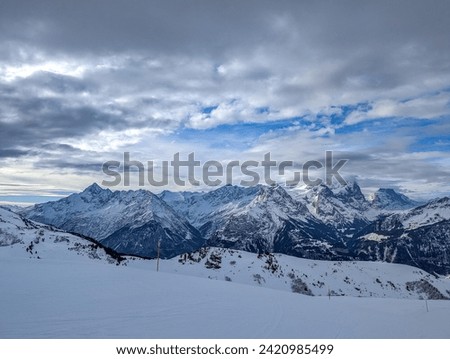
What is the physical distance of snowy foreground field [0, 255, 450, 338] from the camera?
1496 cm

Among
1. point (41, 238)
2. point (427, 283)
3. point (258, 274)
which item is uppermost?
point (41, 238)

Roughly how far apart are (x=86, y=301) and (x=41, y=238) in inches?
4559

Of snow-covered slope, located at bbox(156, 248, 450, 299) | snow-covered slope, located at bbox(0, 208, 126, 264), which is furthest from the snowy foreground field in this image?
snow-covered slope, located at bbox(156, 248, 450, 299)

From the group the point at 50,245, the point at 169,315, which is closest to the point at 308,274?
the point at 50,245

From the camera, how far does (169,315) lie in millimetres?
17875

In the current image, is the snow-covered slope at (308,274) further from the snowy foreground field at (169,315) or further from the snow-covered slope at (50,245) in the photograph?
the snowy foreground field at (169,315)

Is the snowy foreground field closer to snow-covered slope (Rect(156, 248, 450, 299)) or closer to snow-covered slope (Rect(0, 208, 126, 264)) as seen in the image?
Answer: snow-covered slope (Rect(0, 208, 126, 264))

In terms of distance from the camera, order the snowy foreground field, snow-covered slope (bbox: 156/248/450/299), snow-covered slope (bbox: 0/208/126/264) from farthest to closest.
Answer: snow-covered slope (bbox: 156/248/450/299), snow-covered slope (bbox: 0/208/126/264), the snowy foreground field

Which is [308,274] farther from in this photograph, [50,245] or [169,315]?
[169,315]

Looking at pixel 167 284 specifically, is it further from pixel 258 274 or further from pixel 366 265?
pixel 366 265

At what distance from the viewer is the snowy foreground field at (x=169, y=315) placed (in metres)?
15.0

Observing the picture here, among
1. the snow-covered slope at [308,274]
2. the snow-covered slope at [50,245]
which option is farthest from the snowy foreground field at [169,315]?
the snow-covered slope at [308,274]
